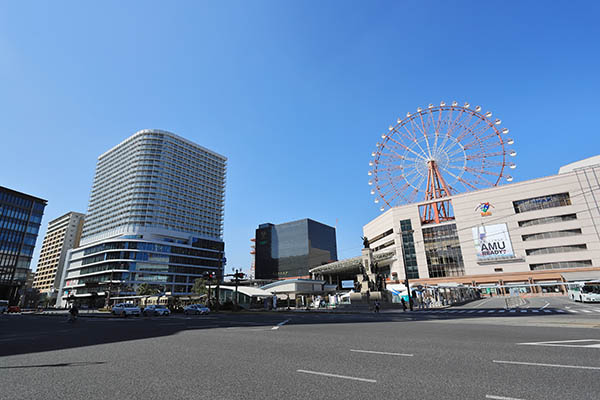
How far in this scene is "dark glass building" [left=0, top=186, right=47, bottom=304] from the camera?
76.0 m

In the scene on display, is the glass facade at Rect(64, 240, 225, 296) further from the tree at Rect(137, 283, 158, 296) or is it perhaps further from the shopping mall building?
the shopping mall building

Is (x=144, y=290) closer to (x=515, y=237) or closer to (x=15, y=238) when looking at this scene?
(x=15, y=238)

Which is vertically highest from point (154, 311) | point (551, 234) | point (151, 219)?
point (151, 219)

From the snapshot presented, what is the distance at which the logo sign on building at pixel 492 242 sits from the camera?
220 ft

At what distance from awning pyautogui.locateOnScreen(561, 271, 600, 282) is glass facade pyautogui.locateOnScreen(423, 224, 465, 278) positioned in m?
18.7

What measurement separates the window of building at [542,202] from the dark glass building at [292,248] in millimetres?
92656

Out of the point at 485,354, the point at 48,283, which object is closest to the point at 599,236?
the point at 485,354

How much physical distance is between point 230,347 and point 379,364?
5.32m

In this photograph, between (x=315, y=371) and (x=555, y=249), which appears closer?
(x=315, y=371)

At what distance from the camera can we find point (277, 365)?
23.6 feet

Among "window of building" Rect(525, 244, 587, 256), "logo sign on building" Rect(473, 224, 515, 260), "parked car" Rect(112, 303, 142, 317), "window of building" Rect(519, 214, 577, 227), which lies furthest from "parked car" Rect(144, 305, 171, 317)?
"window of building" Rect(519, 214, 577, 227)

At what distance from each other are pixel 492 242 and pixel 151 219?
109274mm

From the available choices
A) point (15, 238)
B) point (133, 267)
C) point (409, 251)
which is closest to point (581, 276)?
point (409, 251)

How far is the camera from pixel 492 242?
6869 cm
